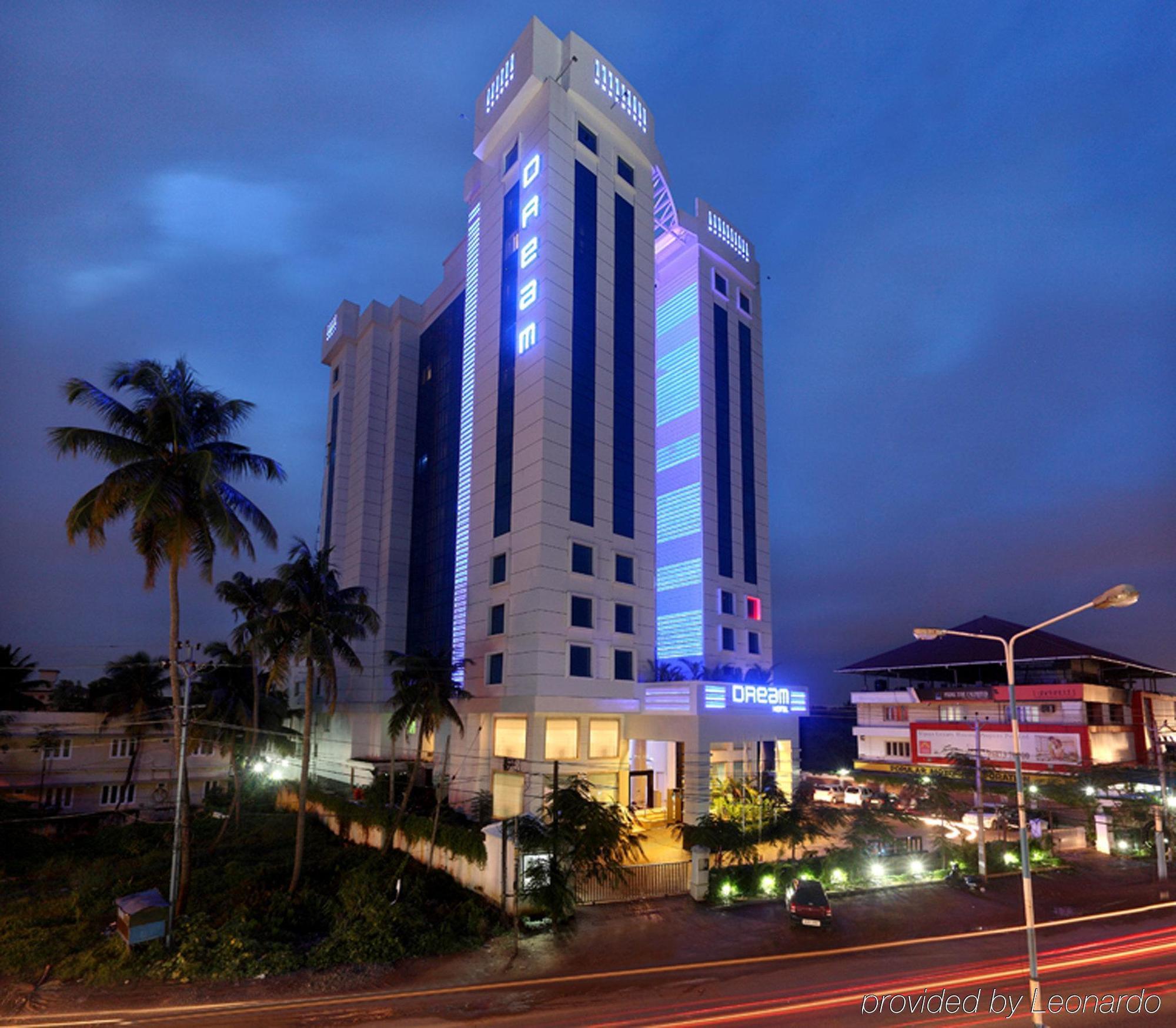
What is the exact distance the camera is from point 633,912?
34219 mm

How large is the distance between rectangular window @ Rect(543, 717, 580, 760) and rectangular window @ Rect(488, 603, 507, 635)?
7.69 m

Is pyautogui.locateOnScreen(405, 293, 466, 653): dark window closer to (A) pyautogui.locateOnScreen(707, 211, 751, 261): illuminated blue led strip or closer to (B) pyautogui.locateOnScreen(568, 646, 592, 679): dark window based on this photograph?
(B) pyautogui.locateOnScreen(568, 646, 592, 679): dark window

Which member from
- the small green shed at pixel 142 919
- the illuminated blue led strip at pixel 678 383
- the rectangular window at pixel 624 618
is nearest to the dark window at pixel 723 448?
the illuminated blue led strip at pixel 678 383

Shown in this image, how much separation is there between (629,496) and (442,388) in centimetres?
2632

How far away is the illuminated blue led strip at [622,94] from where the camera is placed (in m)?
62.0

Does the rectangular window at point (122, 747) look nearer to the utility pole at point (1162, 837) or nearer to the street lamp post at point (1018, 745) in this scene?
the street lamp post at point (1018, 745)

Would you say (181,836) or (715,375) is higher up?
(715,375)

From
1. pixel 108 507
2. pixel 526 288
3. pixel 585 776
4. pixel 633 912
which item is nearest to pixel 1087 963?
pixel 633 912

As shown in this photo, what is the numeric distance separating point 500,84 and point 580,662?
47780 millimetres

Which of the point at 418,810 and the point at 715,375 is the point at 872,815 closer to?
the point at 418,810

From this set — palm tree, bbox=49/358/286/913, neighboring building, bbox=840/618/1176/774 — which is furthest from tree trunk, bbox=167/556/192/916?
neighboring building, bbox=840/618/1176/774

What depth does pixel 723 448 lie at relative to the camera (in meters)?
68.0

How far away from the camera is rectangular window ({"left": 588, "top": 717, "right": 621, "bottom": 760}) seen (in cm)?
5178

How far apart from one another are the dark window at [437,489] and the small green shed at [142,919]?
35658mm
